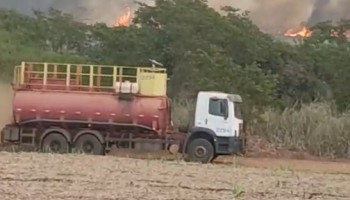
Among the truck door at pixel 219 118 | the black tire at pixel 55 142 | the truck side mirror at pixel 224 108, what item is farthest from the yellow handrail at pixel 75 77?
the truck side mirror at pixel 224 108

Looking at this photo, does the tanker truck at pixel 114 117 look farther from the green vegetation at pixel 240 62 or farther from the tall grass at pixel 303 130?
the tall grass at pixel 303 130

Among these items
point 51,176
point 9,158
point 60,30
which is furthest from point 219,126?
point 60,30

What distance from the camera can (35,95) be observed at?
27.5 metres

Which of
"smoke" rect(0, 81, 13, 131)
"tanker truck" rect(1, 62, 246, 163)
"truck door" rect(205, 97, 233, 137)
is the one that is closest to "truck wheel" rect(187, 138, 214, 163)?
"tanker truck" rect(1, 62, 246, 163)

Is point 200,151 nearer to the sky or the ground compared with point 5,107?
nearer to the ground

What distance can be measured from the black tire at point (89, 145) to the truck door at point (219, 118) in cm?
324

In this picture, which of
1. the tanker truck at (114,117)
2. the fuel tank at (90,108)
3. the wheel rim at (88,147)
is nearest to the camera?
the tanker truck at (114,117)

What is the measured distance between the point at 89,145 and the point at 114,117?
1193 mm

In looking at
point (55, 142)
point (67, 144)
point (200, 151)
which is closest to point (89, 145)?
point (67, 144)

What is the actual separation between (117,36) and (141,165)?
62.1 ft

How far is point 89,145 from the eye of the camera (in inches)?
1088

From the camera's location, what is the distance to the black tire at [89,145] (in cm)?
2731

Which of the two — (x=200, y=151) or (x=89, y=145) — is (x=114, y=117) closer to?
(x=89, y=145)

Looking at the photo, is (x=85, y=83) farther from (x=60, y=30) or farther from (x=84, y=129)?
(x=60, y=30)
